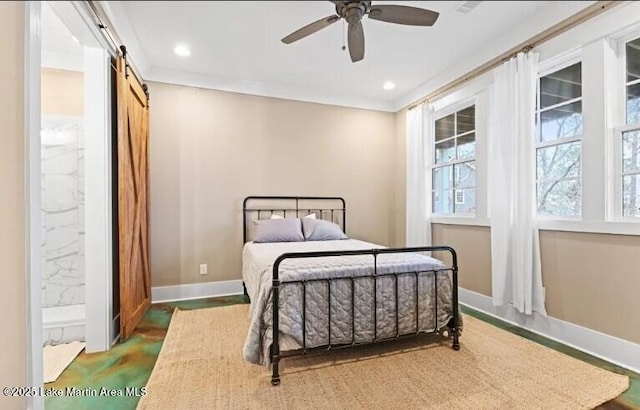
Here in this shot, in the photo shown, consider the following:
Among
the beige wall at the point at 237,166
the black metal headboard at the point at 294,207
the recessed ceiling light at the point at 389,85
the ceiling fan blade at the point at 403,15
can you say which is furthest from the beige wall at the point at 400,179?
the ceiling fan blade at the point at 403,15

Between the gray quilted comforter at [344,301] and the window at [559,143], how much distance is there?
3.32 feet

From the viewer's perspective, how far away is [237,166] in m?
3.54

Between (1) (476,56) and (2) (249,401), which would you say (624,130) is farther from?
(2) (249,401)

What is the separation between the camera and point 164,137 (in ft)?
10.6

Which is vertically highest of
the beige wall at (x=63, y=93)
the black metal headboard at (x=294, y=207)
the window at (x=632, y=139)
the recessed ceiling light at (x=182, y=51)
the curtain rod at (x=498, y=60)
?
the curtain rod at (x=498, y=60)

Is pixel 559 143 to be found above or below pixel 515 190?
above

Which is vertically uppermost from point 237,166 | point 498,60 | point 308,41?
point 498,60

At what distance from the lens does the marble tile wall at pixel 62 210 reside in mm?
2537

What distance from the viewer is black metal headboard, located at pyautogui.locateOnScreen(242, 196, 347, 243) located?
359 cm

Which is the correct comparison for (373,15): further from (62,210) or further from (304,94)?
(62,210)

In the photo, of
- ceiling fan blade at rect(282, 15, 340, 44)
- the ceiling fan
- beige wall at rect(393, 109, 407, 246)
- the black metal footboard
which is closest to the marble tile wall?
the black metal footboard

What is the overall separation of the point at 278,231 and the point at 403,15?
8.17 feet

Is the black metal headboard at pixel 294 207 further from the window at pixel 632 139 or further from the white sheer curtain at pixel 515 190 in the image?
the window at pixel 632 139

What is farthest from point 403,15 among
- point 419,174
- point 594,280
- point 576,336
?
point 419,174
